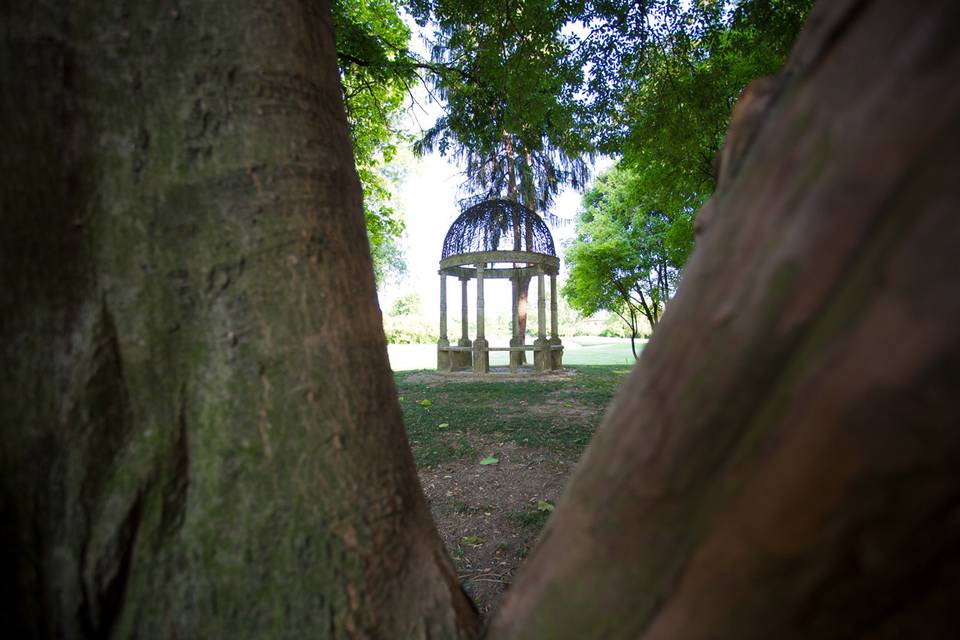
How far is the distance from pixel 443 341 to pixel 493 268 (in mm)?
3852

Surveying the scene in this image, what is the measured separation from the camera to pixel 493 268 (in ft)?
51.4

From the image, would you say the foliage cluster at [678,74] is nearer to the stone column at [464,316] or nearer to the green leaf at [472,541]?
the green leaf at [472,541]

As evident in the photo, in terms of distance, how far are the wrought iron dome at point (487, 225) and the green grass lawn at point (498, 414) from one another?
527 centimetres

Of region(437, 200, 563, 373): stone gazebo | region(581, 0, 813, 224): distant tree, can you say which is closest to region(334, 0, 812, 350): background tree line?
region(581, 0, 813, 224): distant tree

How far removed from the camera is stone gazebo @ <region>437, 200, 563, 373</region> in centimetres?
1218

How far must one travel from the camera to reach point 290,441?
3.18 ft

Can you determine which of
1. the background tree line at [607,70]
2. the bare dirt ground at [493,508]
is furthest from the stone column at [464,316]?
the bare dirt ground at [493,508]

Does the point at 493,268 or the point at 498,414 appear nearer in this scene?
the point at 498,414

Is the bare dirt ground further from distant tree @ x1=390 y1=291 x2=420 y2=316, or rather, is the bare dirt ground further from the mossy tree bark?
distant tree @ x1=390 y1=291 x2=420 y2=316

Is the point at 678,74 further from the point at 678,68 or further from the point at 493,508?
the point at 493,508

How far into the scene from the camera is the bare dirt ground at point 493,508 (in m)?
2.38

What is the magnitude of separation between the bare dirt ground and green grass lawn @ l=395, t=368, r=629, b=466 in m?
0.30

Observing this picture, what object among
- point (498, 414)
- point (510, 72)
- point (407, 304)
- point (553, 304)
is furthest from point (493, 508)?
point (407, 304)

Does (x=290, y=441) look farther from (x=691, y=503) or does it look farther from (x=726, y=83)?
(x=726, y=83)
